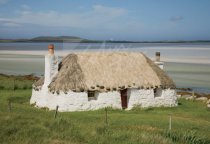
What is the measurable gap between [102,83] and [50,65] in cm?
399

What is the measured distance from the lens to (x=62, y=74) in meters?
26.0

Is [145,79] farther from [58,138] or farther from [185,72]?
[185,72]

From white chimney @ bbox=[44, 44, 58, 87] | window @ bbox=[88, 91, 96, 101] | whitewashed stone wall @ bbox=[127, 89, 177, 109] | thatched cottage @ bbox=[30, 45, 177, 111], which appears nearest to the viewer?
thatched cottage @ bbox=[30, 45, 177, 111]

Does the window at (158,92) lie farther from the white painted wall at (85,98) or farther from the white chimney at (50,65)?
the white chimney at (50,65)

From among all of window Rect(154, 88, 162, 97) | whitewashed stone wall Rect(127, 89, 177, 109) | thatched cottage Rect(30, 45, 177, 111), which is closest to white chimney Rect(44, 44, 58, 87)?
thatched cottage Rect(30, 45, 177, 111)

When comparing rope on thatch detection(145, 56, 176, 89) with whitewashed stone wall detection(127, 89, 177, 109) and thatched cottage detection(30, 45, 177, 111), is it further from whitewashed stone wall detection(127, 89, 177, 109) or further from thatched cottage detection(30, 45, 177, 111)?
whitewashed stone wall detection(127, 89, 177, 109)

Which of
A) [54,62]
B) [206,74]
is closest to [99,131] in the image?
[54,62]

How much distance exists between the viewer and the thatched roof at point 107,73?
25.5 metres

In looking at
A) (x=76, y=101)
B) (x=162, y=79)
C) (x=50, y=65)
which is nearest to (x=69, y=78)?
(x=76, y=101)

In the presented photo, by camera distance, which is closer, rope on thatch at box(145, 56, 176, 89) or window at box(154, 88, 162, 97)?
window at box(154, 88, 162, 97)

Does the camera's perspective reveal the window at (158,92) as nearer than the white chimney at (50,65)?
No

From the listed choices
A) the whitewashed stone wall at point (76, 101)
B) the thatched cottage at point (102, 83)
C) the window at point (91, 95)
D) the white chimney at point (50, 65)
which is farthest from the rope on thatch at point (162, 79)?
the white chimney at point (50, 65)

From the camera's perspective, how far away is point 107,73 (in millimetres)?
27234

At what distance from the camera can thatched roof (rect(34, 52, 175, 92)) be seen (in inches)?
1002
